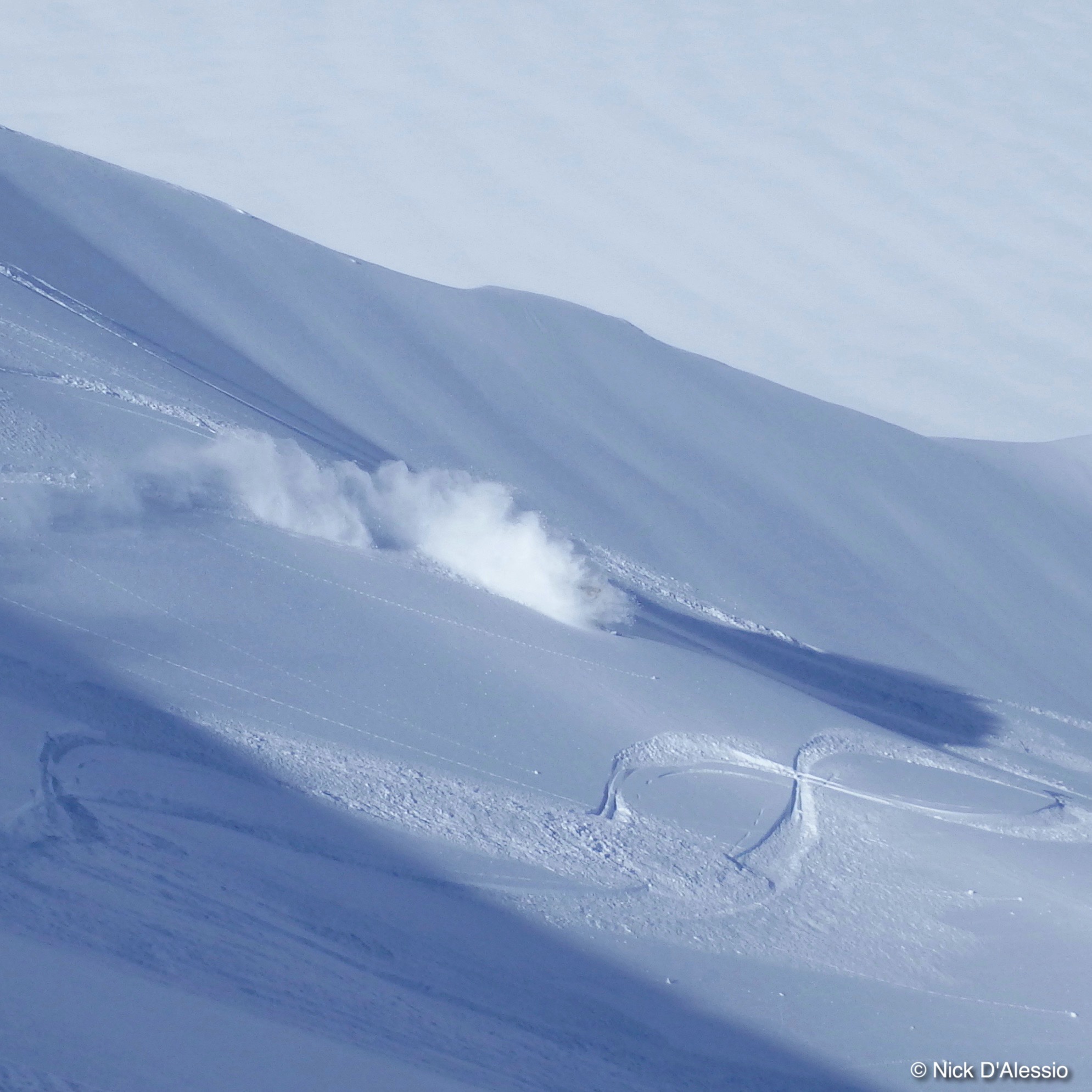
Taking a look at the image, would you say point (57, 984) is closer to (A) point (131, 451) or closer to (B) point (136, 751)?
(B) point (136, 751)

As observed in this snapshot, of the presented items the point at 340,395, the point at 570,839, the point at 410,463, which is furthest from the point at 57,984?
the point at 340,395

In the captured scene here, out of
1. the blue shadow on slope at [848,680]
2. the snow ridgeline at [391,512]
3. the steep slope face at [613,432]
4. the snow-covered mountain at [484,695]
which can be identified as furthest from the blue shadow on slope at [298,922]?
the steep slope face at [613,432]

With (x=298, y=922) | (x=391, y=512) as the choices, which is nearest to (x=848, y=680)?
(x=391, y=512)

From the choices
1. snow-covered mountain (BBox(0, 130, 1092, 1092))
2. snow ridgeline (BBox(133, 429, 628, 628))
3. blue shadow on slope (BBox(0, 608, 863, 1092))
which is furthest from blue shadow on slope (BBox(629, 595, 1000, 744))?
blue shadow on slope (BBox(0, 608, 863, 1092))

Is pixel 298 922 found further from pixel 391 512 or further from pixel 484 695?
pixel 391 512

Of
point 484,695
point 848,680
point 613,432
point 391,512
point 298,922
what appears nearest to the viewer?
point 298,922
